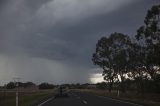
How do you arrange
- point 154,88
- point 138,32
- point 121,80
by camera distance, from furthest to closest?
1. point 121,80
2. point 154,88
3. point 138,32

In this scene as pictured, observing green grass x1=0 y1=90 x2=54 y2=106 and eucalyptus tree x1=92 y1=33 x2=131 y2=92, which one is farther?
eucalyptus tree x1=92 y1=33 x2=131 y2=92

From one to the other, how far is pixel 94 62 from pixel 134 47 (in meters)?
21.1

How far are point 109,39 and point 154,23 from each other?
30.6 meters

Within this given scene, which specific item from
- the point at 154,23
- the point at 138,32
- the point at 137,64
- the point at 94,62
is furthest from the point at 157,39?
the point at 94,62

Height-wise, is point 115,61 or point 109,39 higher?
point 109,39

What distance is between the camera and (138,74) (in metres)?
53.9

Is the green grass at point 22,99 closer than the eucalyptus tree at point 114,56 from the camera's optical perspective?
Yes

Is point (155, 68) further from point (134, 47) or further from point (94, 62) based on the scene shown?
point (94, 62)

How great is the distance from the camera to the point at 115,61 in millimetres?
67625

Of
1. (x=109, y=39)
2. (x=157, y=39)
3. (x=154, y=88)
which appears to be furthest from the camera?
(x=109, y=39)

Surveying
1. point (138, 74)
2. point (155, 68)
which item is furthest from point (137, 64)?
point (155, 68)

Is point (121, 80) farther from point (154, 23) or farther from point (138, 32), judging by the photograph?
point (154, 23)

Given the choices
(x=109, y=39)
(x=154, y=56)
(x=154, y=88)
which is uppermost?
(x=109, y=39)

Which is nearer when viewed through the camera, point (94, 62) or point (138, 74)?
point (138, 74)
